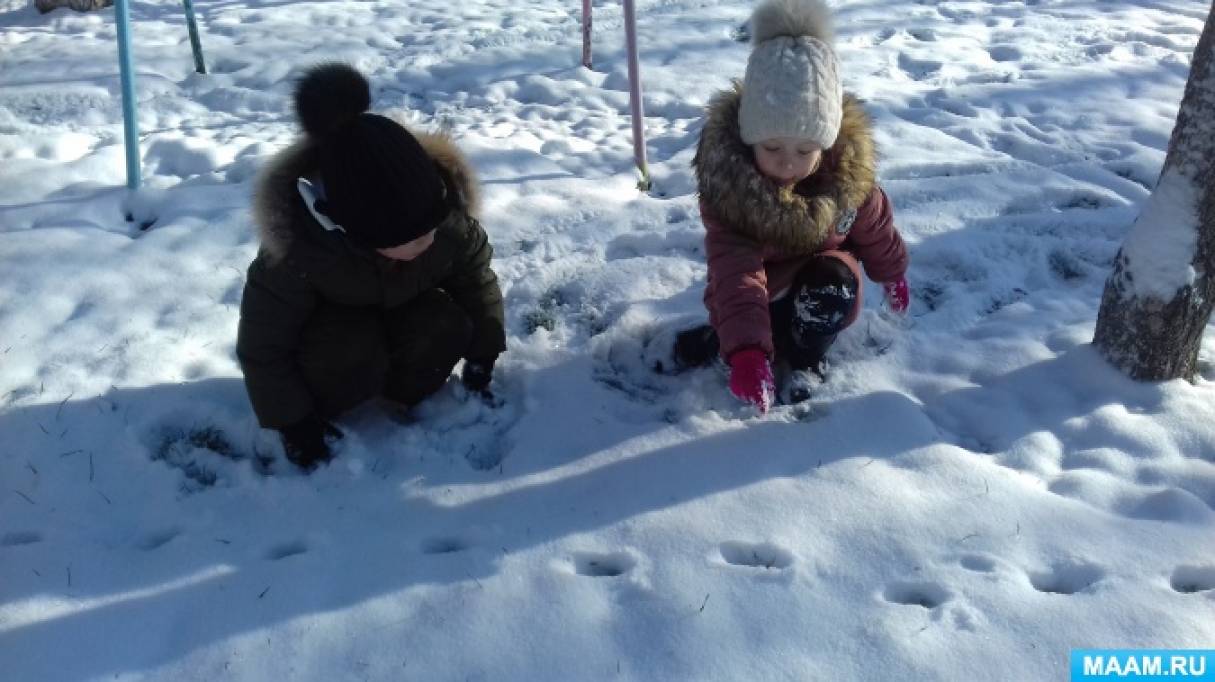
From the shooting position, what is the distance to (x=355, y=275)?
2305mm

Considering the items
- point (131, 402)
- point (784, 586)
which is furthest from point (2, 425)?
point (784, 586)

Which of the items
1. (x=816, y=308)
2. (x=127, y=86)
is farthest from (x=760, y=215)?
(x=127, y=86)

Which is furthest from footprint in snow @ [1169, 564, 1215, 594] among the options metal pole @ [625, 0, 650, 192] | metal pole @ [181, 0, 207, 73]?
metal pole @ [181, 0, 207, 73]

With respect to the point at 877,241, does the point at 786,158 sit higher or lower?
higher

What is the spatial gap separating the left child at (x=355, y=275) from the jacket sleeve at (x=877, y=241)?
1144 mm

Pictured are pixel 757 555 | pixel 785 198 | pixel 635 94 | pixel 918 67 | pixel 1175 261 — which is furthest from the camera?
pixel 918 67

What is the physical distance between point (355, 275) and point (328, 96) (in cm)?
49

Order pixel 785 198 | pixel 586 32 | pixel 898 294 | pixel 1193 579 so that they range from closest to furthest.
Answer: pixel 1193 579, pixel 785 198, pixel 898 294, pixel 586 32

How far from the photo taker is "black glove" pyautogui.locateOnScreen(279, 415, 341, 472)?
7.97 feet

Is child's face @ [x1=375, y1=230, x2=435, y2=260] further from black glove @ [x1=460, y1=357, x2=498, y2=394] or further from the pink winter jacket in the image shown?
the pink winter jacket

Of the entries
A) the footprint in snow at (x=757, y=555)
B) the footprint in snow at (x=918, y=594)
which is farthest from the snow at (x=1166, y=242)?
the footprint in snow at (x=757, y=555)

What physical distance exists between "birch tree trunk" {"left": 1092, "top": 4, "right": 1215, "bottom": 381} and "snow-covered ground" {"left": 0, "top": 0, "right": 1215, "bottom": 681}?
11cm

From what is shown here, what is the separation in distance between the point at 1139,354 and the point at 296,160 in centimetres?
251

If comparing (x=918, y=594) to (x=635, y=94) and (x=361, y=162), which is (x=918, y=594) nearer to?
(x=361, y=162)
